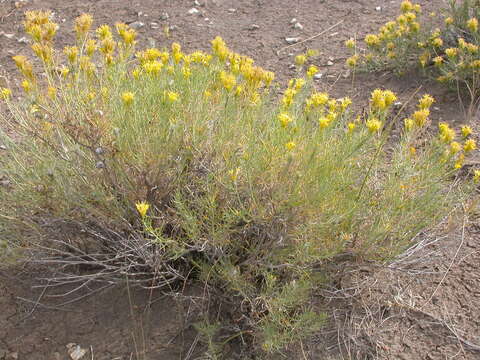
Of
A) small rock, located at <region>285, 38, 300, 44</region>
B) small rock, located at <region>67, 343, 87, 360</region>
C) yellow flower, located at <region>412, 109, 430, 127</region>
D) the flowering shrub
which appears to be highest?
yellow flower, located at <region>412, 109, 430, 127</region>

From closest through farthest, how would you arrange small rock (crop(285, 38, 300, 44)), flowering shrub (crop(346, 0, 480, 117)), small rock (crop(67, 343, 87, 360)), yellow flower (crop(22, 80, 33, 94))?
yellow flower (crop(22, 80, 33, 94)) < small rock (crop(67, 343, 87, 360)) < flowering shrub (crop(346, 0, 480, 117)) < small rock (crop(285, 38, 300, 44))

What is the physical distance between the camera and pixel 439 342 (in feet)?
7.57

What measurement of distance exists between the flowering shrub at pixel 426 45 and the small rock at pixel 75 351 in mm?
2826

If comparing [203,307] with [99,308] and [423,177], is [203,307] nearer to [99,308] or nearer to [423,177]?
[99,308]

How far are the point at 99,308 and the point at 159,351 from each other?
1.38ft

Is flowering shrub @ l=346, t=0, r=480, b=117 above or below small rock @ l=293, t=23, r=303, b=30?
above

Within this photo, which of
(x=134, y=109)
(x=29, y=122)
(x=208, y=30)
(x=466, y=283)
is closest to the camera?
(x=134, y=109)

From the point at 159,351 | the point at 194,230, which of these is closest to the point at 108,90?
the point at 194,230

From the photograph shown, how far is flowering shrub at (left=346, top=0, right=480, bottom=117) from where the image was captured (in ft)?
12.7

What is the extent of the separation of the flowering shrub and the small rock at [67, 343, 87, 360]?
2826 mm

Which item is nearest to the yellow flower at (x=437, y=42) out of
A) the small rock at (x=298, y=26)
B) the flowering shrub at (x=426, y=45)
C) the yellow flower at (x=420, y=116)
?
the flowering shrub at (x=426, y=45)

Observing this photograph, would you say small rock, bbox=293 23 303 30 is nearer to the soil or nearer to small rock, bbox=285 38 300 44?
small rock, bbox=285 38 300 44

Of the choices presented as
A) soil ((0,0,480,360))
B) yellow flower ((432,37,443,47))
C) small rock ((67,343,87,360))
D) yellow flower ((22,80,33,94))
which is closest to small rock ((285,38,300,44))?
yellow flower ((432,37,443,47))

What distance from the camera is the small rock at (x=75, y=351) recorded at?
2.33m
